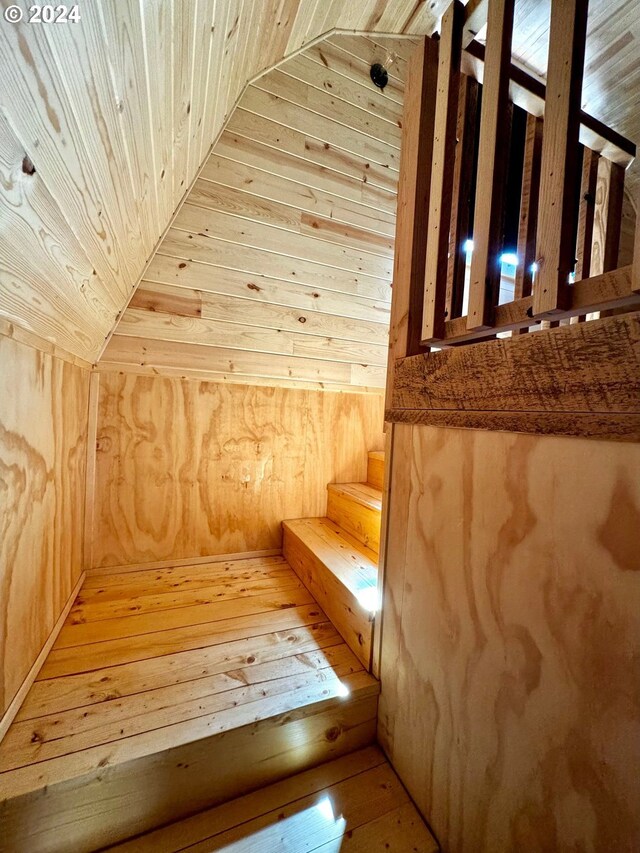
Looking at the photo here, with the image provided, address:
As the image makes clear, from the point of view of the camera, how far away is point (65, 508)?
130 centimetres

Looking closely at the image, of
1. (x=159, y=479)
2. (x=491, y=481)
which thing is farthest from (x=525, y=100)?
(x=159, y=479)

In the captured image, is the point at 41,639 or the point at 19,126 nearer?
the point at 19,126

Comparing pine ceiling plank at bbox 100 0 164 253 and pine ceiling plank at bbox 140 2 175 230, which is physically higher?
pine ceiling plank at bbox 140 2 175 230

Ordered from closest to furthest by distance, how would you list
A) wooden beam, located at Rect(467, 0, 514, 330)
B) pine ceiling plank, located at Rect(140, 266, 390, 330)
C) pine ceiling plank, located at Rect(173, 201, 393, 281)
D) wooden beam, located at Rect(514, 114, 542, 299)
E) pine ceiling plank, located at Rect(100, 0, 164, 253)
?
pine ceiling plank, located at Rect(100, 0, 164, 253) → wooden beam, located at Rect(467, 0, 514, 330) → wooden beam, located at Rect(514, 114, 542, 299) → pine ceiling plank, located at Rect(173, 201, 393, 281) → pine ceiling plank, located at Rect(140, 266, 390, 330)

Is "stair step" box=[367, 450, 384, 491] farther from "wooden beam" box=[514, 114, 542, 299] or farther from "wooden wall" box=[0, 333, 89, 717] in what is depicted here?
"wooden wall" box=[0, 333, 89, 717]

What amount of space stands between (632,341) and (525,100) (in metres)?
1.05

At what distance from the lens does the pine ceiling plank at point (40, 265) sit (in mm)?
523

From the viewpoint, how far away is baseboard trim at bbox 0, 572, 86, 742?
0.86 meters

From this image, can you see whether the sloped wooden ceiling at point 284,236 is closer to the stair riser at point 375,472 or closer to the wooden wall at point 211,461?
the wooden wall at point 211,461

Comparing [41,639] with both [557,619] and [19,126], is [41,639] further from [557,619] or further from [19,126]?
[557,619]

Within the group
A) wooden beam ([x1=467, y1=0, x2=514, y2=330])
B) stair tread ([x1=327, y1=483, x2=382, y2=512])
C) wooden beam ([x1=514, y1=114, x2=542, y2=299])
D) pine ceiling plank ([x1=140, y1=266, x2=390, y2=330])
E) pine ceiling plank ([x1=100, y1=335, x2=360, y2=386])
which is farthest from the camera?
stair tread ([x1=327, y1=483, x2=382, y2=512])

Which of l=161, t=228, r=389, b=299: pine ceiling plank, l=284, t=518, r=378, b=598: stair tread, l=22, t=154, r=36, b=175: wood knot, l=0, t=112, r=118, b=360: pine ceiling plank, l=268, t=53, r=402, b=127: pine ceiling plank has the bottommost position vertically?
l=284, t=518, r=378, b=598: stair tread

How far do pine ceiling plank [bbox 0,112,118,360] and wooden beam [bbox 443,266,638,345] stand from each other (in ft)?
3.09

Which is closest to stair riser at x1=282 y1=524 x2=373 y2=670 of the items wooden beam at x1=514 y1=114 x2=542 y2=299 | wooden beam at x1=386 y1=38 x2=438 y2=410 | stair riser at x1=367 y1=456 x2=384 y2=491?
stair riser at x1=367 y1=456 x2=384 y2=491
